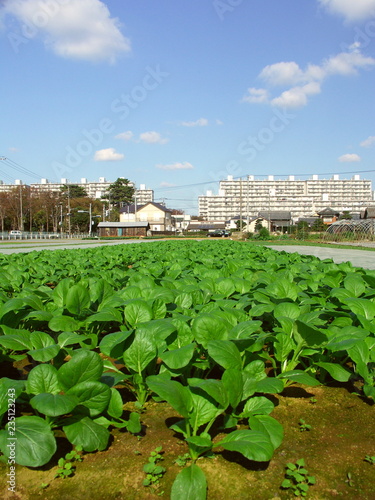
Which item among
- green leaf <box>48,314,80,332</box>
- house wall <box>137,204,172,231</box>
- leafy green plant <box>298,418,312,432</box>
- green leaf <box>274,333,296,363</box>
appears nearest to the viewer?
leafy green plant <box>298,418,312,432</box>

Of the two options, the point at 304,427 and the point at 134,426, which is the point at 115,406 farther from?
the point at 304,427

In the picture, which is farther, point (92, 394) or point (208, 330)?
point (208, 330)

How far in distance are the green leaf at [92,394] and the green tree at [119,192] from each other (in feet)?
341

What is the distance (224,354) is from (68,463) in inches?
32.3

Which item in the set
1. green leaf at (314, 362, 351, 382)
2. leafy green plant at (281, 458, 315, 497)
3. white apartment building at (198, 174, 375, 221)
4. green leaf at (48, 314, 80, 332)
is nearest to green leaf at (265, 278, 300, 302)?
green leaf at (314, 362, 351, 382)

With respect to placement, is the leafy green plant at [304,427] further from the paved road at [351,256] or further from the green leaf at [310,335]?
the paved road at [351,256]

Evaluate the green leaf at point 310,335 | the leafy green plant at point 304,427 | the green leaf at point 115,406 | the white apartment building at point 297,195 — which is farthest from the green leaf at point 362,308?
the white apartment building at point 297,195

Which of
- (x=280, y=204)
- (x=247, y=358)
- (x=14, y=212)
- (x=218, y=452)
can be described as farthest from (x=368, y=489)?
(x=280, y=204)

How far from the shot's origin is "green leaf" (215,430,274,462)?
1.42m

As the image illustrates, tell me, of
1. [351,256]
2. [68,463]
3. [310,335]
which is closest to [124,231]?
[351,256]

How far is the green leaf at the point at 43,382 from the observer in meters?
1.76

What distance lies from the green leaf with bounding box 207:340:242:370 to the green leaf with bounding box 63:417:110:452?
602 millimetres

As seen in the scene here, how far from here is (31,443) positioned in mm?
1508

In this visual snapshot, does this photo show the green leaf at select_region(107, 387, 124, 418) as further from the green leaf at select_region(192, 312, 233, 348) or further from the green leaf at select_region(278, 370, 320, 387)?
the green leaf at select_region(278, 370, 320, 387)
